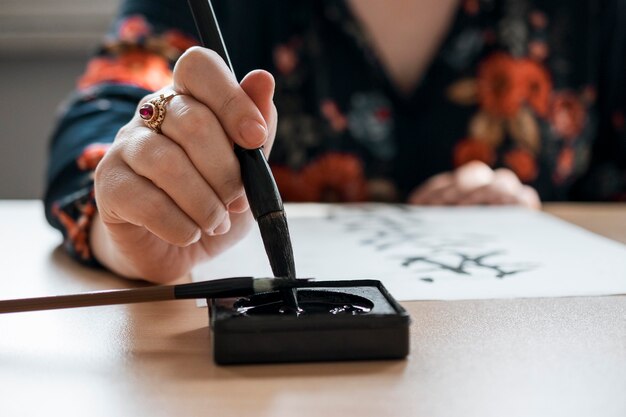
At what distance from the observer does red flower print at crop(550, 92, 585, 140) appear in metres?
1.15

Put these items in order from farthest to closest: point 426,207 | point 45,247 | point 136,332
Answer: point 426,207 < point 45,247 < point 136,332

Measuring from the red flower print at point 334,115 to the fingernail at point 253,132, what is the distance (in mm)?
664

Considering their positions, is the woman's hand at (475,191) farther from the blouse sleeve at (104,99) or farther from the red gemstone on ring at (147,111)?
the red gemstone on ring at (147,111)

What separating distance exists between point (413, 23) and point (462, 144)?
192 mm

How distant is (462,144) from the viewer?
111 cm

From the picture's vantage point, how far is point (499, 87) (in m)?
1.09

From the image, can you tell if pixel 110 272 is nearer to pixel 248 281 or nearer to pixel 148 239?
pixel 148 239

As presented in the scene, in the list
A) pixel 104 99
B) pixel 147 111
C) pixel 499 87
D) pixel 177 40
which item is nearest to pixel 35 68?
pixel 177 40

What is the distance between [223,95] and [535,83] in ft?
2.53

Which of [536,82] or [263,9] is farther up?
[263,9]

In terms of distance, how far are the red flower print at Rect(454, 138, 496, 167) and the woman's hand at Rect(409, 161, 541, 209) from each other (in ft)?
0.34

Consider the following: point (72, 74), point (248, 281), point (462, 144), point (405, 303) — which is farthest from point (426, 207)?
point (72, 74)

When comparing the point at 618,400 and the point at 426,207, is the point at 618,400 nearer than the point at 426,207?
Yes

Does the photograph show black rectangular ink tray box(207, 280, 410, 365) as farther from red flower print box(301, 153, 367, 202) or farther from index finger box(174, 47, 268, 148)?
red flower print box(301, 153, 367, 202)
